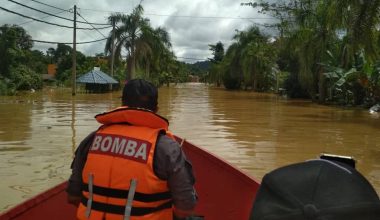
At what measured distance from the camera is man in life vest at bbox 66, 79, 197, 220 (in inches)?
105

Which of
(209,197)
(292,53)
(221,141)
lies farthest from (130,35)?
(209,197)

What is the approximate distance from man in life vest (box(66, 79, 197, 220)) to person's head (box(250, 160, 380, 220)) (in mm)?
653

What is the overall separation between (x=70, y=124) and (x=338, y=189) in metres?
14.9

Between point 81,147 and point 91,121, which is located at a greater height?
point 81,147

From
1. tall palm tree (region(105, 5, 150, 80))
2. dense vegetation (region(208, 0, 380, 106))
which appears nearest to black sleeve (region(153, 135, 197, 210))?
dense vegetation (region(208, 0, 380, 106))

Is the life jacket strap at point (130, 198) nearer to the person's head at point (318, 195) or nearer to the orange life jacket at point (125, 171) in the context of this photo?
the orange life jacket at point (125, 171)

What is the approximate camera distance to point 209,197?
189 inches

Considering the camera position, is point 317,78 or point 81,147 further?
point 317,78

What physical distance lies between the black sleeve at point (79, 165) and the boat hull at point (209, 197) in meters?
0.86

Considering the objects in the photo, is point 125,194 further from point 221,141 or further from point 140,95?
point 221,141

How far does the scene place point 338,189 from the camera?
81.5 inches

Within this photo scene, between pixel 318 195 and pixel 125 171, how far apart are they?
1.04 meters

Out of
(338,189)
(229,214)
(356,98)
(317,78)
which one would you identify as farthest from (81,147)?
(317,78)

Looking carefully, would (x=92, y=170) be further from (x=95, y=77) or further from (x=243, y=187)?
(x=95, y=77)
